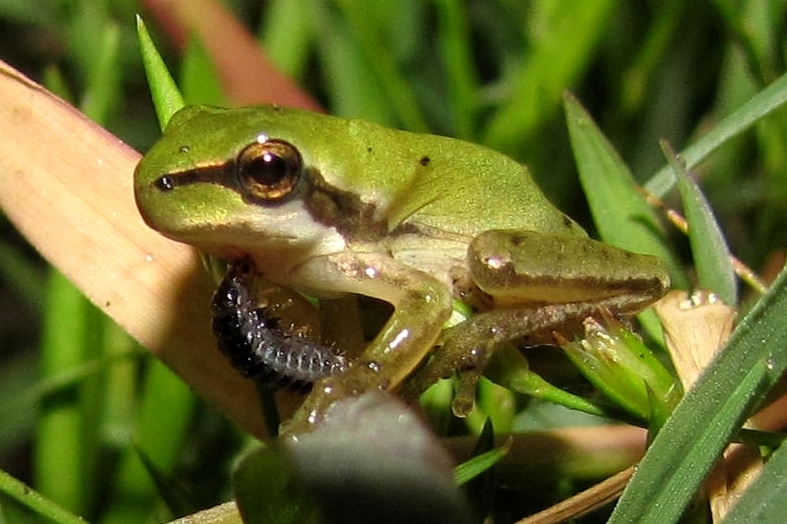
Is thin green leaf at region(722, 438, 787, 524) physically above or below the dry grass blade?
below

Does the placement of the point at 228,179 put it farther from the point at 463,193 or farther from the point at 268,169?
the point at 463,193

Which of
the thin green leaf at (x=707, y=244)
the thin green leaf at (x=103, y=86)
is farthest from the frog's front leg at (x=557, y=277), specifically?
the thin green leaf at (x=103, y=86)

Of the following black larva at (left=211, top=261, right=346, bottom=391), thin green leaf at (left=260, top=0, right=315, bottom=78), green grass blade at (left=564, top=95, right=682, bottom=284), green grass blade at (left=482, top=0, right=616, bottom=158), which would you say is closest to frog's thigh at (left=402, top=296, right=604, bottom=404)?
black larva at (left=211, top=261, right=346, bottom=391)

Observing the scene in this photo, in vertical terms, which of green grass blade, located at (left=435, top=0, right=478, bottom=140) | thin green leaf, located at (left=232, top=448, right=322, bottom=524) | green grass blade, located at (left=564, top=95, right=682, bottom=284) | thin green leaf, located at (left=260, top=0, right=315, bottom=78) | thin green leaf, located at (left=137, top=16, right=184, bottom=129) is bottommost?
thin green leaf, located at (left=232, top=448, right=322, bottom=524)

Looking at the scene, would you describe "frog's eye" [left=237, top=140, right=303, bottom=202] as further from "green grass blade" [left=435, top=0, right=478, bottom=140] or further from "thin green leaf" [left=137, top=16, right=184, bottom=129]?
"green grass blade" [left=435, top=0, right=478, bottom=140]

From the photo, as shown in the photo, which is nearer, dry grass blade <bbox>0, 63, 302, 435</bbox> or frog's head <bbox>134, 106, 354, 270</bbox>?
frog's head <bbox>134, 106, 354, 270</bbox>

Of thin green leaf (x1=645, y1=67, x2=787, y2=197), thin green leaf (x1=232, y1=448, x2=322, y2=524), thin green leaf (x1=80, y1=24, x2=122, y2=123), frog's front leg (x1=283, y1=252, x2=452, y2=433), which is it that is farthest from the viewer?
thin green leaf (x1=80, y1=24, x2=122, y2=123)

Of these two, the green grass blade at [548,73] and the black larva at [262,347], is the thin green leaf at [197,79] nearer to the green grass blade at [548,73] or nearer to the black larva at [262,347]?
the black larva at [262,347]
